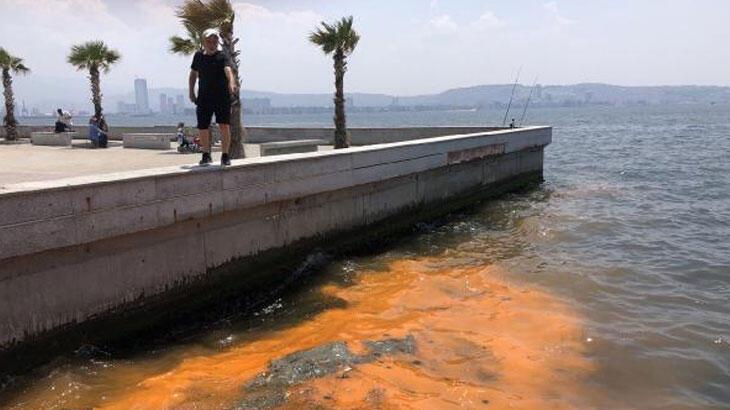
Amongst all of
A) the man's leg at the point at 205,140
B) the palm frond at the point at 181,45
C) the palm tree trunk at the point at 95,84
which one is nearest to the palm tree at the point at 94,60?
the palm tree trunk at the point at 95,84

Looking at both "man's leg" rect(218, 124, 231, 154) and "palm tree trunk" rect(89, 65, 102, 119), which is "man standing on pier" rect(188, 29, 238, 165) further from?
"palm tree trunk" rect(89, 65, 102, 119)

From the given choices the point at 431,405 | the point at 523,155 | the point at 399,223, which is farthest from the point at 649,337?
the point at 523,155

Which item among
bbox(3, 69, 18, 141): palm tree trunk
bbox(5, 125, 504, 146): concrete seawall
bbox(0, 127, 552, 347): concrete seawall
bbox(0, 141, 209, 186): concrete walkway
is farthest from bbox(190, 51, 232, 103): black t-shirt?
bbox(3, 69, 18, 141): palm tree trunk

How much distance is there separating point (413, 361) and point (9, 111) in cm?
2793

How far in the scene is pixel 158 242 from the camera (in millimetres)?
7379

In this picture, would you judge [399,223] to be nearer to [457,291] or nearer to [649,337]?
[457,291]

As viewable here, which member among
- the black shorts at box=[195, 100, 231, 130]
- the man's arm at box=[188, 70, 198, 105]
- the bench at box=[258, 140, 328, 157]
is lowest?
the bench at box=[258, 140, 328, 157]

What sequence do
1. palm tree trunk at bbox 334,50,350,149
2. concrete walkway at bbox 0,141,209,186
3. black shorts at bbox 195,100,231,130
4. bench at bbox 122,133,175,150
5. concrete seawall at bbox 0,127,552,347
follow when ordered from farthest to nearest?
bench at bbox 122,133,175,150, palm tree trunk at bbox 334,50,350,149, concrete walkway at bbox 0,141,209,186, black shorts at bbox 195,100,231,130, concrete seawall at bbox 0,127,552,347

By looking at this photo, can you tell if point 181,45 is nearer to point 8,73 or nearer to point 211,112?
point 211,112

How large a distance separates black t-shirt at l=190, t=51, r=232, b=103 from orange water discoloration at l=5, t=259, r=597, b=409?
10.5 feet

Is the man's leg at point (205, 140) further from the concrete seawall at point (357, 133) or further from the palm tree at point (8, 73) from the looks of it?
the palm tree at point (8, 73)

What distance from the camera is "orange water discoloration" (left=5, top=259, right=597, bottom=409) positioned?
→ 18.7 feet

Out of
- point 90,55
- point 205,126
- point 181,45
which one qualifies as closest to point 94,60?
point 90,55

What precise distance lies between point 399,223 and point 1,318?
8.28 meters
